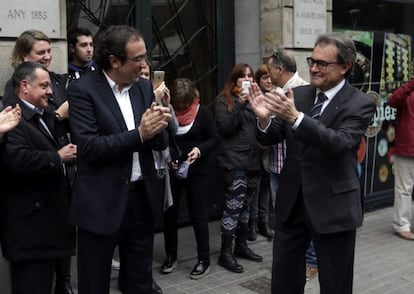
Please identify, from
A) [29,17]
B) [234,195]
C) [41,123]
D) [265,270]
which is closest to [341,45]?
[41,123]

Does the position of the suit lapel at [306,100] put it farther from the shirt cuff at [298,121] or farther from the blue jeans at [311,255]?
the blue jeans at [311,255]

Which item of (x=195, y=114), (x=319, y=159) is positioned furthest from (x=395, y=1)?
(x=319, y=159)

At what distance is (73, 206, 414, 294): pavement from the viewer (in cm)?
459

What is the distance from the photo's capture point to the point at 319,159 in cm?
316

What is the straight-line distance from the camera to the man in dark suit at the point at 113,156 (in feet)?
9.29

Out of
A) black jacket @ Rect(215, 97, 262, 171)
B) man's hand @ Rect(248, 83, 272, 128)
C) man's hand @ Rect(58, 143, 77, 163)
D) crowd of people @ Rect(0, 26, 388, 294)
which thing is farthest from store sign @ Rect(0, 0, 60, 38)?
man's hand @ Rect(248, 83, 272, 128)

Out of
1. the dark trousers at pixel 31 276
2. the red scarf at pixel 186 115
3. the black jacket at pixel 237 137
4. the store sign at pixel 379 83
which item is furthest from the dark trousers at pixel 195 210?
the store sign at pixel 379 83

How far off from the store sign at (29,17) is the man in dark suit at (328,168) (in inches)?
78.1

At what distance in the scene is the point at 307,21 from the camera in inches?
250

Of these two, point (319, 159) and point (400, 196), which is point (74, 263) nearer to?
point (319, 159)

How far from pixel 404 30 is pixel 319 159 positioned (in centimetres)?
523

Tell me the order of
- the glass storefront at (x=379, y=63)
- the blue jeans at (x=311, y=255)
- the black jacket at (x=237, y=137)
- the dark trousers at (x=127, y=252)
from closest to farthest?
the dark trousers at (x=127, y=252)
the blue jeans at (x=311, y=255)
the black jacket at (x=237, y=137)
the glass storefront at (x=379, y=63)

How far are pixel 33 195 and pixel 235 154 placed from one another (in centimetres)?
223

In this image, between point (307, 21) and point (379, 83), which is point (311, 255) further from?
point (379, 83)
